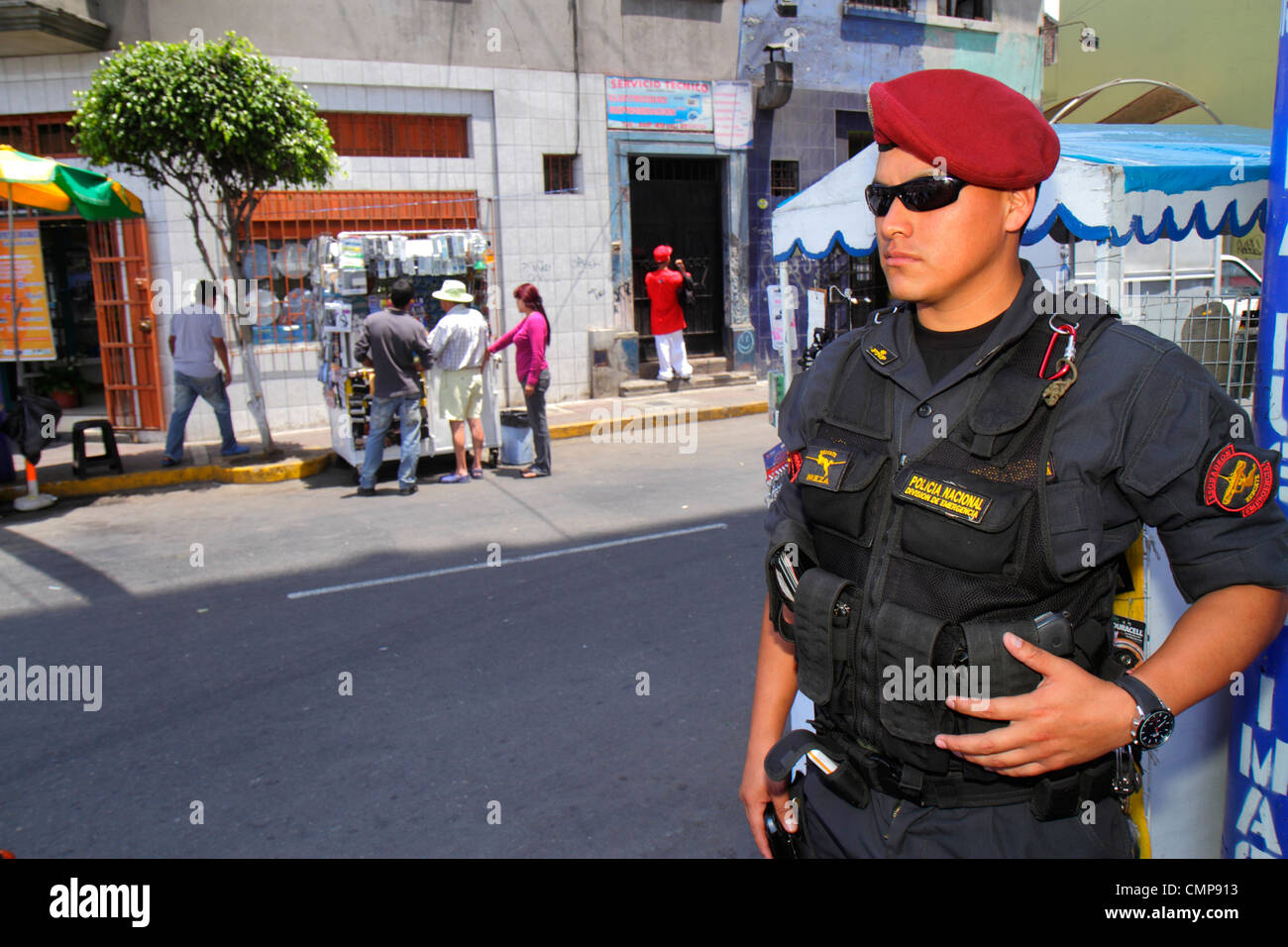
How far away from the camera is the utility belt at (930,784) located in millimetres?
1502

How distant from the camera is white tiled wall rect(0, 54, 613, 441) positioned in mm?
11695

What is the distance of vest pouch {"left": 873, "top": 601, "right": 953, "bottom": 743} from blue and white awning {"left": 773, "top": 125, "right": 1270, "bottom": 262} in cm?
331

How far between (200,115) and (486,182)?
16.2 feet

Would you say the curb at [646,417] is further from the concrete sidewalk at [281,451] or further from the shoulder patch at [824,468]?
the shoulder patch at [824,468]

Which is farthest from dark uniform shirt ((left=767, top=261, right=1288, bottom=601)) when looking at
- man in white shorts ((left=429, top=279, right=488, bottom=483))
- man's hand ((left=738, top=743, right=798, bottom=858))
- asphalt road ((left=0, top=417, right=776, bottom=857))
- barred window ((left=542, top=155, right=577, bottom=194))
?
barred window ((left=542, top=155, right=577, bottom=194))

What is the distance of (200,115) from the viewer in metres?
8.91

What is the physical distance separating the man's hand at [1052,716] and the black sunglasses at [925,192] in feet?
2.31

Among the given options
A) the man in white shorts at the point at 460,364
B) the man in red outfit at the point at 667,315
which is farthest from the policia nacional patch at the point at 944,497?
the man in red outfit at the point at 667,315

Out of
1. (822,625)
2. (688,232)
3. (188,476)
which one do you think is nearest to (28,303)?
(188,476)

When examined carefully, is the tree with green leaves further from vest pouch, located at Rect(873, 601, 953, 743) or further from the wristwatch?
the wristwatch

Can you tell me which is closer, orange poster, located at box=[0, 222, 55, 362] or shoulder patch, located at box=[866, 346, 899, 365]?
shoulder patch, located at box=[866, 346, 899, 365]

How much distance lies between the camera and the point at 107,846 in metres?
3.45

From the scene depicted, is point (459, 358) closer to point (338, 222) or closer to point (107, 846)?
point (338, 222)
